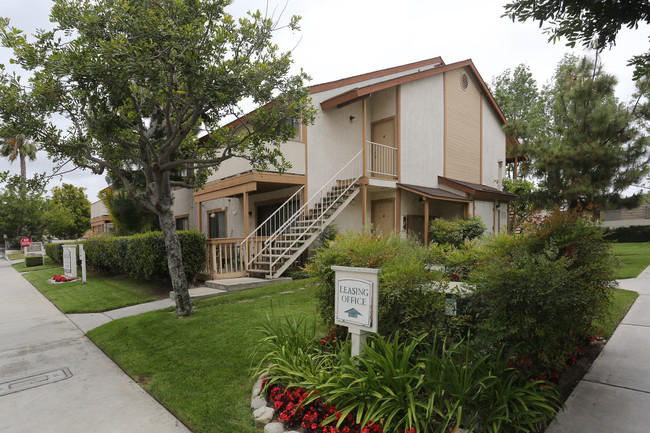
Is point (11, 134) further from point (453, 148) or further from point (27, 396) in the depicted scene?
point (453, 148)

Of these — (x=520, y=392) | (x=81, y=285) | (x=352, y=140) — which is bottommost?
(x=81, y=285)

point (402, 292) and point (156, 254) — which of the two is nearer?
point (402, 292)

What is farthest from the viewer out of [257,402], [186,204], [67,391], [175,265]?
[186,204]

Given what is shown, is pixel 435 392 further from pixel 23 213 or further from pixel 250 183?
pixel 23 213

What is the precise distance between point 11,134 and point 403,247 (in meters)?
6.64

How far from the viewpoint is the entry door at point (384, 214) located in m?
13.6

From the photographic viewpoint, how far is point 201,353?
4.79m

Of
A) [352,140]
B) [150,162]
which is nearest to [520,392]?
[150,162]

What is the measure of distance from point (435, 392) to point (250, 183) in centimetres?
920

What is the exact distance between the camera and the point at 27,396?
3.99m

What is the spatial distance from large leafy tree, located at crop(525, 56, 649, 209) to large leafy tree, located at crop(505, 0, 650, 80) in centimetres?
872

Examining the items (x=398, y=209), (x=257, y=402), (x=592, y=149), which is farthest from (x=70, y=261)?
(x=592, y=149)

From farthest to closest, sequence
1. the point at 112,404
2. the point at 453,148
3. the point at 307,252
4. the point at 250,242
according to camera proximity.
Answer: the point at 453,148 < the point at 307,252 < the point at 250,242 < the point at 112,404

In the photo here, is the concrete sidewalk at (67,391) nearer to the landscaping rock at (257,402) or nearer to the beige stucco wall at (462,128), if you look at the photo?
the landscaping rock at (257,402)
